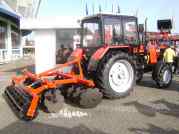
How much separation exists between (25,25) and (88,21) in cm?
486

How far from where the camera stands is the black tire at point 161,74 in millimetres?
9266

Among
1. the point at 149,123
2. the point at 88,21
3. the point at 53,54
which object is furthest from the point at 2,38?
the point at 149,123

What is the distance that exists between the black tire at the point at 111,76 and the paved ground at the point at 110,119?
0.70 feet

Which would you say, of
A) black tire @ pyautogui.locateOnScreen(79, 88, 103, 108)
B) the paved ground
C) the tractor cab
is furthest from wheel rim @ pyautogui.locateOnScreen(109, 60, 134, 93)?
black tire @ pyautogui.locateOnScreen(79, 88, 103, 108)

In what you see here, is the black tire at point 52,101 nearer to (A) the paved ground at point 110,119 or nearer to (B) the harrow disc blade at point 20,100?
(A) the paved ground at point 110,119

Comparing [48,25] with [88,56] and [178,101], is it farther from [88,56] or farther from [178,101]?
[178,101]

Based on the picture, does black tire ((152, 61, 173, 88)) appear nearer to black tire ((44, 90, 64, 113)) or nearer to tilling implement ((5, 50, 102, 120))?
tilling implement ((5, 50, 102, 120))

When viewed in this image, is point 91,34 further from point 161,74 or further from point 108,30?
point 161,74

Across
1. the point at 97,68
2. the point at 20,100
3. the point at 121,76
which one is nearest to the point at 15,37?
the point at 121,76

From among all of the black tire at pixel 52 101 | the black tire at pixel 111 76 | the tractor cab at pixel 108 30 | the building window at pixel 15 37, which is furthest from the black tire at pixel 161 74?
the building window at pixel 15 37

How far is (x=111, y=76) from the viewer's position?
25.9ft

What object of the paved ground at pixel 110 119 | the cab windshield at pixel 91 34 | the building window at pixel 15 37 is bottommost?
the paved ground at pixel 110 119

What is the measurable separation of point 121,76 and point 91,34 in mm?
1464

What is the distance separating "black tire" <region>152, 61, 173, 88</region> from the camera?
30.4 feet
